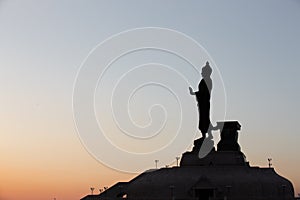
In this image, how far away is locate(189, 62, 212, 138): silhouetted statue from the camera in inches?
2395

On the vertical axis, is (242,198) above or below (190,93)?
below

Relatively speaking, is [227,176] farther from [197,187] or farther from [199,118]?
[199,118]

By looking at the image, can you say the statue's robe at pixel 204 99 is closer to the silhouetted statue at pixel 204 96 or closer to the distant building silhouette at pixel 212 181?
the silhouetted statue at pixel 204 96

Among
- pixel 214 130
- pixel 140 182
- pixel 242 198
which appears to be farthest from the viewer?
pixel 214 130

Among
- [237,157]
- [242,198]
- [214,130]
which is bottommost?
[242,198]

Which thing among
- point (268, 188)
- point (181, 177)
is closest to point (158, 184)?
point (181, 177)

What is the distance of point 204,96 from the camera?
202 feet

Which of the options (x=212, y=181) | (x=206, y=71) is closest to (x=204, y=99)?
(x=206, y=71)

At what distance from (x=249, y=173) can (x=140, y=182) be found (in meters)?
10.9

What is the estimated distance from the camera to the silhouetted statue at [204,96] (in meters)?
60.8

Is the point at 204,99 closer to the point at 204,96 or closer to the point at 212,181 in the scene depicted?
the point at 204,96

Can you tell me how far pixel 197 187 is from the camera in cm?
5197

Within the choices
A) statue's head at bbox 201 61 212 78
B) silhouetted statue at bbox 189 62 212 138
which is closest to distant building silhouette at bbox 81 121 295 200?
silhouetted statue at bbox 189 62 212 138

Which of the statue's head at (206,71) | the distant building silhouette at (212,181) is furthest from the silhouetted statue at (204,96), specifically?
the distant building silhouette at (212,181)
